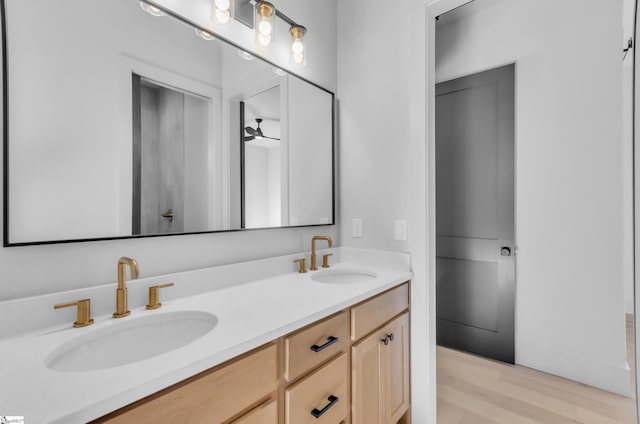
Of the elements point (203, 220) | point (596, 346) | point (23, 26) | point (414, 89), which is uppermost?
point (414, 89)

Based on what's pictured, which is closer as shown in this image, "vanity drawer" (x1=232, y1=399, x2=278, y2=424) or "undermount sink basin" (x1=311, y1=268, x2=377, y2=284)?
"vanity drawer" (x1=232, y1=399, x2=278, y2=424)

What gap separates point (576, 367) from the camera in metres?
1.96

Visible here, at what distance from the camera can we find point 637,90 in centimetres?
59

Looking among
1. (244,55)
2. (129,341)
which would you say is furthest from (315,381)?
(244,55)

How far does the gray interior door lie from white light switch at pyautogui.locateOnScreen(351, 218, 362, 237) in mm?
989

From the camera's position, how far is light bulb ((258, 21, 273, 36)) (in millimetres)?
1426

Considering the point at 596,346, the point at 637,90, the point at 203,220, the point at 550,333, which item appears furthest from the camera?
the point at 550,333

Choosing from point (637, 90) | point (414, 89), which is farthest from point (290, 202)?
point (637, 90)

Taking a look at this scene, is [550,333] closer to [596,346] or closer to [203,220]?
[596,346]

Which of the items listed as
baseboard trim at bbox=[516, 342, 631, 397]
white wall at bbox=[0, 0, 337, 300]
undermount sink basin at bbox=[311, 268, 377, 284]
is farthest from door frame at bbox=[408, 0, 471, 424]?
baseboard trim at bbox=[516, 342, 631, 397]

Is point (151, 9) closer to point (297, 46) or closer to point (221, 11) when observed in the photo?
point (221, 11)

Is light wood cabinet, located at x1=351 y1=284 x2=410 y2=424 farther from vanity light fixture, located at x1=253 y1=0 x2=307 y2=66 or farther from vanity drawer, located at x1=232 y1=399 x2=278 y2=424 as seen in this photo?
vanity light fixture, located at x1=253 y1=0 x2=307 y2=66

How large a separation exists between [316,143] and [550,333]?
210cm

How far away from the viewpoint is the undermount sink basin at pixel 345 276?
1652mm
